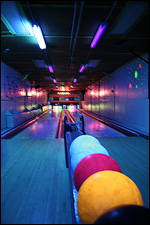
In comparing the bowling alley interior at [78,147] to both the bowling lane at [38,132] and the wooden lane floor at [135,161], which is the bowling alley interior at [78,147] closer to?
the wooden lane floor at [135,161]

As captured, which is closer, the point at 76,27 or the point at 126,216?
the point at 126,216

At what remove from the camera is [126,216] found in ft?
2.65

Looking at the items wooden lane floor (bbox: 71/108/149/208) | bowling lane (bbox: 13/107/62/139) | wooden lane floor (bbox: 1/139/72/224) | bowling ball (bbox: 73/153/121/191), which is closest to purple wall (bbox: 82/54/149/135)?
wooden lane floor (bbox: 71/108/149/208)

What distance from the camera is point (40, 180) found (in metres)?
2.91

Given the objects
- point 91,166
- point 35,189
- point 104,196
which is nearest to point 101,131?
point 35,189

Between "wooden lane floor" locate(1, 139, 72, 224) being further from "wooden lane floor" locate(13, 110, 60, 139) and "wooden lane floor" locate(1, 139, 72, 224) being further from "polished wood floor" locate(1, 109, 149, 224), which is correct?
"wooden lane floor" locate(13, 110, 60, 139)

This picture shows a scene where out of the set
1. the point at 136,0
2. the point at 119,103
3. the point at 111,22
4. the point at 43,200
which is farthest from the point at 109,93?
the point at 43,200

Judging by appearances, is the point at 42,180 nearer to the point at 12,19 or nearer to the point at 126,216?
the point at 126,216

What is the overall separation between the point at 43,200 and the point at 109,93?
11.7m

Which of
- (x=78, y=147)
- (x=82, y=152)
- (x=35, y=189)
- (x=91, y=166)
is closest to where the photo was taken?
(x=91, y=166)

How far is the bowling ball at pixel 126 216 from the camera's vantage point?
772 millimetres

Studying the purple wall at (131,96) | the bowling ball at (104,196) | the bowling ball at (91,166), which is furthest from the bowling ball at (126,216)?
the purple wall at (131,96)

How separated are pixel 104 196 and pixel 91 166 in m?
0.55

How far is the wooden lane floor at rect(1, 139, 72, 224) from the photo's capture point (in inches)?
79.5
